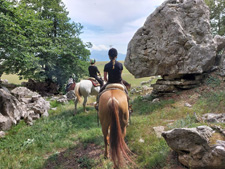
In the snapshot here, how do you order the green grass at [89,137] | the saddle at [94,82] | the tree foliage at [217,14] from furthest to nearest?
the tree foliage at [217,14] → the saddle at [94,82] → the green grass at [89,137]

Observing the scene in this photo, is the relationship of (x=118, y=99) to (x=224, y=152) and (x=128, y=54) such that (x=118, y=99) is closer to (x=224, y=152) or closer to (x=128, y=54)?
(x=224, y=152)

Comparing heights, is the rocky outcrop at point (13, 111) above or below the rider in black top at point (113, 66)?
below

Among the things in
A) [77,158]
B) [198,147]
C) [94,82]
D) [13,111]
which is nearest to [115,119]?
[198,147]

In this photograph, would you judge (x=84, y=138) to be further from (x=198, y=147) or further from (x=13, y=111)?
(x=198, y=147)

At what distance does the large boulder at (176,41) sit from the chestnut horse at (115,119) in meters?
6.32

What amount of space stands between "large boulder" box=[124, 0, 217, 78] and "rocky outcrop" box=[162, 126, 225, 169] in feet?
21.1

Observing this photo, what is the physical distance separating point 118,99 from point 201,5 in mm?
9718

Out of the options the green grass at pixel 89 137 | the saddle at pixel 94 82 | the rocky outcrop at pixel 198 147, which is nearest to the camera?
the rocky outcrop at pixel 198 147

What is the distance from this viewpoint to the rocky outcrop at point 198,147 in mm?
2867

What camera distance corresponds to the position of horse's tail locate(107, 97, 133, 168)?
144 inches

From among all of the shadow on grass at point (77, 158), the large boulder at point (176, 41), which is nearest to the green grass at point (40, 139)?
the shadow on grass at point (77, 158)

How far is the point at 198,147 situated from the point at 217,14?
2699 cm

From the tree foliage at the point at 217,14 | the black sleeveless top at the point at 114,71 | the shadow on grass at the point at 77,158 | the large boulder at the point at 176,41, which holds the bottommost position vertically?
the shadow on grass at the point at 77,158

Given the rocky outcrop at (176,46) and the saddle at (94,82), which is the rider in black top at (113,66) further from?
the rocky outcrop at (176,46)
